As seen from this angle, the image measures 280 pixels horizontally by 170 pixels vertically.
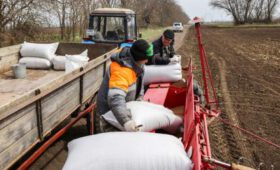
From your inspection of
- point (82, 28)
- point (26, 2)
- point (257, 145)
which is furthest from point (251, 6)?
point (257, 145)

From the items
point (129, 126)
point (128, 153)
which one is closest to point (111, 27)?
point (129, 126)

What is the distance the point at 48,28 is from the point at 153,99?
11.2m

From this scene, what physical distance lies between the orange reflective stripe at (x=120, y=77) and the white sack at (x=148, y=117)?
10.1 inches

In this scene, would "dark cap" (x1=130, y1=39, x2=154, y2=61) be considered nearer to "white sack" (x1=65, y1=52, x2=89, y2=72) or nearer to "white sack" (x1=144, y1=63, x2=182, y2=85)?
"white sack" (x1=144, y1=63, x2=182, y2=85)

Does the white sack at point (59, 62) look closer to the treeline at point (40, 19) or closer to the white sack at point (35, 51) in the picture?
the white sack at point (35, 51)

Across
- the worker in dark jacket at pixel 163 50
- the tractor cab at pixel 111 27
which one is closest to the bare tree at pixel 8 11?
the tractor cab at pixel 111 27

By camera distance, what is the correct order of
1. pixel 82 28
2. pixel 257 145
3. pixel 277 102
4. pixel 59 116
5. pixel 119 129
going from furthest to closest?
1. pixel 82 28
2. pixel 277 102
3. pixel 257 145
4. pixel 59 116
5. pixel 119 129

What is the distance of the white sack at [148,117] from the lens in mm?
3229

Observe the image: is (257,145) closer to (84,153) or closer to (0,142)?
A: (84,153)

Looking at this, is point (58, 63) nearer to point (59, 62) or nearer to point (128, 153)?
point (59, 62)

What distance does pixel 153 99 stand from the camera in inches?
182

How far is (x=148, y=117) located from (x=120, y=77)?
1.61 ft

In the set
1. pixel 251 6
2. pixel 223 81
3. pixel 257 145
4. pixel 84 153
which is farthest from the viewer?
pixel 251 6

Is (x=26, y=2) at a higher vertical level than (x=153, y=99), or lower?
higher
